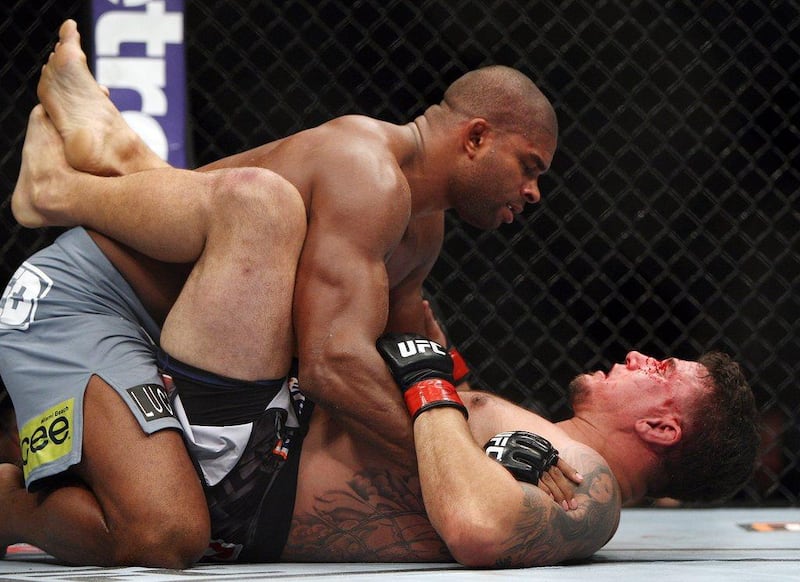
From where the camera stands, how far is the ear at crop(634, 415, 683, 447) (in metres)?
1.68

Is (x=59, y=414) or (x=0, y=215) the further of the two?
(x=0, y=215)

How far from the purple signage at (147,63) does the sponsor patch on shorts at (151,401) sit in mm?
1648

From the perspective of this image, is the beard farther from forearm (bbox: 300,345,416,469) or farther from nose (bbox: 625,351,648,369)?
forearm (bbox: 300,345,416,469)

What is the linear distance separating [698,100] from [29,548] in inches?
96.6

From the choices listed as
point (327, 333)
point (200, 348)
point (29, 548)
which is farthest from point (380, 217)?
point (29, 548)

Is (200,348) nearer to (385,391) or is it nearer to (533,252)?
(385,391)

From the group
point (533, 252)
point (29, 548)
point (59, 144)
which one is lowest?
point (29, 548)

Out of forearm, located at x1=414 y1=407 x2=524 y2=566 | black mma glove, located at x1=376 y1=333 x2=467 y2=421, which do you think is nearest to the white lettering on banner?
black mma glove, located at x1=376 y1=333 x2=467 y2=421

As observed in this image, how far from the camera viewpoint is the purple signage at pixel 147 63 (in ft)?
10.2

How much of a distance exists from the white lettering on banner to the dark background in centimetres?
170

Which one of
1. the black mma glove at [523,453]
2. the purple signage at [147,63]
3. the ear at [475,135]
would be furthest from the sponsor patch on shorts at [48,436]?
the purple signage at [147,63]

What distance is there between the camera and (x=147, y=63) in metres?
3.14

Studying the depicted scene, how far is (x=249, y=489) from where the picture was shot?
158 centimetres

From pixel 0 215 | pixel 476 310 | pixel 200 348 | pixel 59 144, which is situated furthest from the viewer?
pixel 476 310
